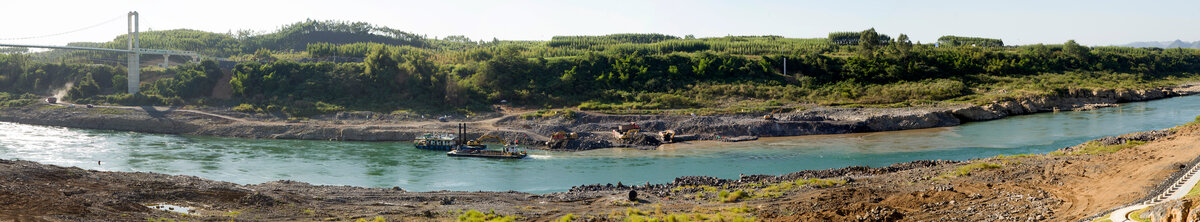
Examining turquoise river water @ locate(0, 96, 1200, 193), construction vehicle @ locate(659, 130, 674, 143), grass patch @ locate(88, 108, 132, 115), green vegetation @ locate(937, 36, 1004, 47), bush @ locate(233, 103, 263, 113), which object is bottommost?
turquoise river water @ locate(0, 96, 1200, 193)

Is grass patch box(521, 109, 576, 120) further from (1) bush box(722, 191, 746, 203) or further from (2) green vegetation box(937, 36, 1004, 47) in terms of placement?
(2) green vegetation box(937, 36, 1004, 47)

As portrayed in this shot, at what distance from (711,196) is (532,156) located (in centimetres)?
2101

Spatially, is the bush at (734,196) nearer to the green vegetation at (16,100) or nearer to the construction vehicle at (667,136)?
the construction vehicle at (667,136)

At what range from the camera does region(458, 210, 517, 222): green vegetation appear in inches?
1011

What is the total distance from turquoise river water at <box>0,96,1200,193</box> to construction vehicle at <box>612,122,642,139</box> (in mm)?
3498

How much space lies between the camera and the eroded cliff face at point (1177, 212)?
15.3 metres

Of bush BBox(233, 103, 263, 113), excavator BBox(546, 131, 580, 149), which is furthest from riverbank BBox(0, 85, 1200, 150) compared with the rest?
bush BBox(233, 103, 263, 113)

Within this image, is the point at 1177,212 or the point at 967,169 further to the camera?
the point at 967,169

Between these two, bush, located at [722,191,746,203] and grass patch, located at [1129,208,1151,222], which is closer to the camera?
grass patch, located at [1129,208,1151,222]

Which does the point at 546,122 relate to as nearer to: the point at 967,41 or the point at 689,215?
the point at 689,215

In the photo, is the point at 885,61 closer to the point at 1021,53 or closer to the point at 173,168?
the point at 1021,53

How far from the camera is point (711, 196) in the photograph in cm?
3022

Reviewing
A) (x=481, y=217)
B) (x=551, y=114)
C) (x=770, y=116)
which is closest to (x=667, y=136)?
(x=770, y=116)

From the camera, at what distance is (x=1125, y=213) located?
18875 millimetres
